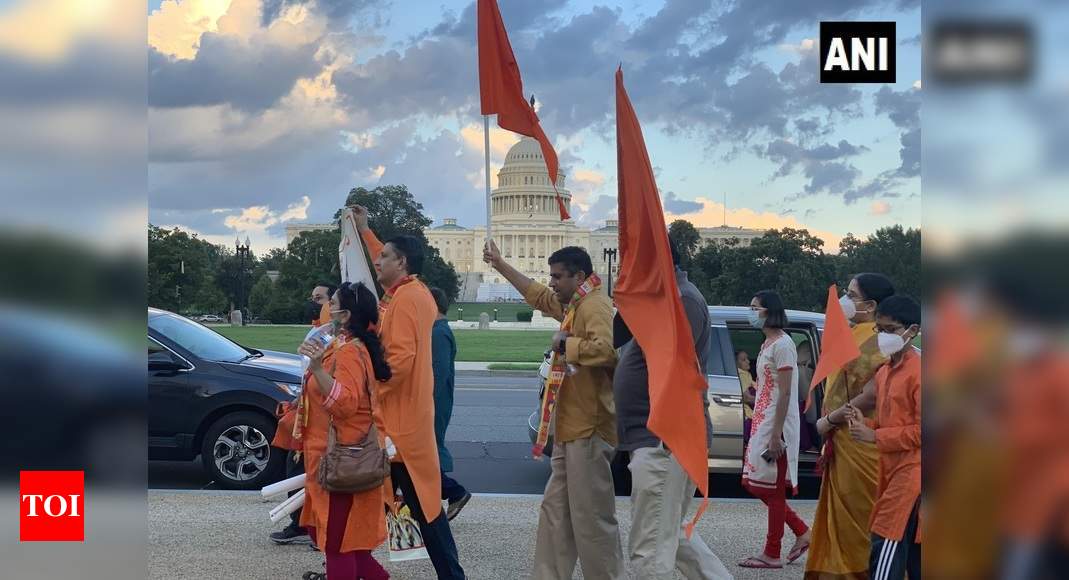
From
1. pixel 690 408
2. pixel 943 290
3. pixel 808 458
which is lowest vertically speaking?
pixel 808 458

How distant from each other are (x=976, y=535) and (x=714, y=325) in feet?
25.7

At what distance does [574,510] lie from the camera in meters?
4.98

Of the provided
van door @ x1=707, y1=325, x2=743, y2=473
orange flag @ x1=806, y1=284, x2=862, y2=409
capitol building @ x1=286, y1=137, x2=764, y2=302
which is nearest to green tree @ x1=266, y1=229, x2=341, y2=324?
capitol building @ x1=286, y1=137, x2=764, y2=302

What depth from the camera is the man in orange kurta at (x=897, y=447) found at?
4340mm

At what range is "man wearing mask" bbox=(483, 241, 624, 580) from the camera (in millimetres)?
4977

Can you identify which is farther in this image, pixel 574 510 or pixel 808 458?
pixel 808 458

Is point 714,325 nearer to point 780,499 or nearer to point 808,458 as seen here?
point 808,458

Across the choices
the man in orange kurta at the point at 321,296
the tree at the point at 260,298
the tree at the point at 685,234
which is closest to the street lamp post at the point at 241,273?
the tree at the point at 260,298

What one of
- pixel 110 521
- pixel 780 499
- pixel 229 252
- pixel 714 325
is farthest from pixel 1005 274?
pixel 229 252

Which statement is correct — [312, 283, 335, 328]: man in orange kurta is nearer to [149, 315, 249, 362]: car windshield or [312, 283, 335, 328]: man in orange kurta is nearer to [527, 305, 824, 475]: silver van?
[149, 315, 249, 362]: car windshield

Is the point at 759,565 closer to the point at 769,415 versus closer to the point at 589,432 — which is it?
the point at 769,415

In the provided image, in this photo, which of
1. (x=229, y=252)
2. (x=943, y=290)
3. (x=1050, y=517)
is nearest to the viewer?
(x=1050, y=517)

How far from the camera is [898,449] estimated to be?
435 centimetres

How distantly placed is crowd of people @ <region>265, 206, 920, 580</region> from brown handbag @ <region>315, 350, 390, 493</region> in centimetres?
6
